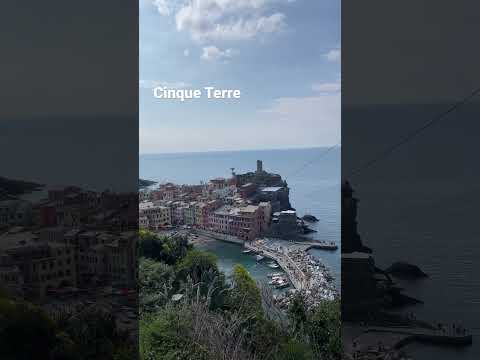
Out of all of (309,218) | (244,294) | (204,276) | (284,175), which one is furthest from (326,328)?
(284,175)

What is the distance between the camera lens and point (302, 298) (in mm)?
3188

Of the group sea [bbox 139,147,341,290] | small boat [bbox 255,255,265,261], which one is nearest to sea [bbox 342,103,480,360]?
sea [bbox 139,147,341,290]

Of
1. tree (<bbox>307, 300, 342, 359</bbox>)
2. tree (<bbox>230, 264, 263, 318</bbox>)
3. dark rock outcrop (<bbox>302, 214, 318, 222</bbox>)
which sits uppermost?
dark rock outcrop (<bbox>302, 214, 318, 222</bbox>)

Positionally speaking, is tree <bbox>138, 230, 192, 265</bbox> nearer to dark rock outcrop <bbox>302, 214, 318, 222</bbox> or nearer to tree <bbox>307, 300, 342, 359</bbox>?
dark rock outcrop <bbox>302, 214, 318, 222</bbox>

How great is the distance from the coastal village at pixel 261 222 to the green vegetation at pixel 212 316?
0.15 m

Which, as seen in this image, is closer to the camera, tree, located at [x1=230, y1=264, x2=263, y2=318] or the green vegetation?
the green vegetation

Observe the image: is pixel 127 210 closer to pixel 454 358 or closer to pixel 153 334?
pixel 153 334

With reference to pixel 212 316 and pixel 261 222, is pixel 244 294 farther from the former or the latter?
pixel 261 222

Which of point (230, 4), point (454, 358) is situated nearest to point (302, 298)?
point (454, 358)

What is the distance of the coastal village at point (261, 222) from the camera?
3168 mm

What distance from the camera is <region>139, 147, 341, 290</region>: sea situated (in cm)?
311

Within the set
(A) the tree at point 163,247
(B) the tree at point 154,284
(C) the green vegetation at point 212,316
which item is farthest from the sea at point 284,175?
(B) the tree at point 154,284

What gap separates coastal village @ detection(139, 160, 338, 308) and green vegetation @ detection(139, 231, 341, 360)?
0.15 m

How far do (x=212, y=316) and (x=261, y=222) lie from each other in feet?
2.51
